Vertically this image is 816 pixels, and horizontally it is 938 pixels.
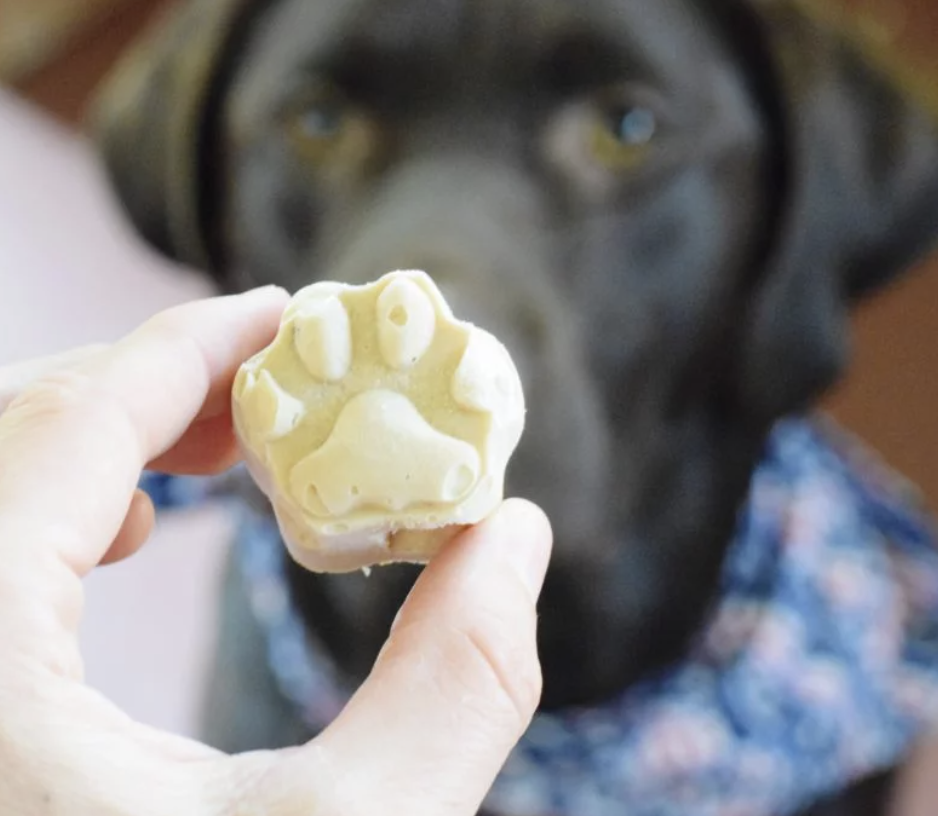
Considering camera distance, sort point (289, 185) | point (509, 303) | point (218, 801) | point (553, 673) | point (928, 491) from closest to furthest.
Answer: point (218, 801) < point (509, 303) < point (289, 185) < point (553, 673) < point (928, 491)

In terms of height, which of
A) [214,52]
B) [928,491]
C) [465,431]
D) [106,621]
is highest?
[465,431]

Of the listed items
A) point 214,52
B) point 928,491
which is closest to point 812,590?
point 928,491

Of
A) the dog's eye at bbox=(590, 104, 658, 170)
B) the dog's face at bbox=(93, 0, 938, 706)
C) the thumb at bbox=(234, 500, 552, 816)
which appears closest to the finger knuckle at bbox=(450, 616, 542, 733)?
the thumb at bbox=(234, 500, 552, 816)

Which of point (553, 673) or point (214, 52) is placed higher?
point (214, 52)

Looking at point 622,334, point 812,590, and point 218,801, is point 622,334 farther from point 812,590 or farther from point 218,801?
point 218,801

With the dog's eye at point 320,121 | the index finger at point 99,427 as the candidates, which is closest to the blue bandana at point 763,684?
the dog's eye at point 320,121

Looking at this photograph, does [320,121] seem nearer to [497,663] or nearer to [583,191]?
[583,191]

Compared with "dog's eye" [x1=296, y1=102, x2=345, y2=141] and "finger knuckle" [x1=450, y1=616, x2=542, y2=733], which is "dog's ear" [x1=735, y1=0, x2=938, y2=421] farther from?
"finger knuckle" [x1=450, y1=616, x2=542, y2=733]

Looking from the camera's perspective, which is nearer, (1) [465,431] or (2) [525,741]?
(1) [465,431]

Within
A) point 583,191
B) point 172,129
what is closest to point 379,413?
point 583,191
